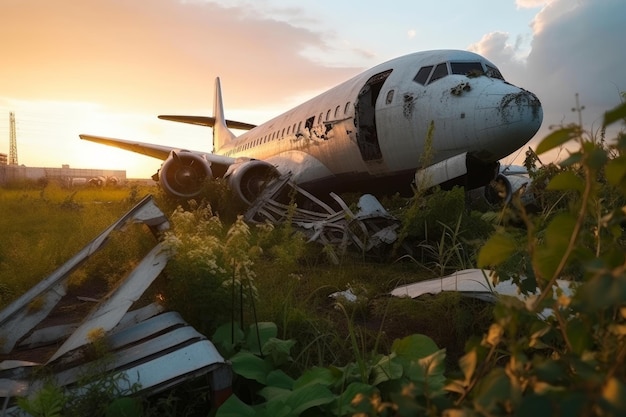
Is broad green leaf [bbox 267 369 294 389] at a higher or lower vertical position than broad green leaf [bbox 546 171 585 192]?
lower

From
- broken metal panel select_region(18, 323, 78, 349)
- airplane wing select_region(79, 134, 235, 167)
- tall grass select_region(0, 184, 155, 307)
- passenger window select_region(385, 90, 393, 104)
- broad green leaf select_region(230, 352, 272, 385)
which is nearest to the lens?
broad green leaf select_region(230, 352, 272, 385)

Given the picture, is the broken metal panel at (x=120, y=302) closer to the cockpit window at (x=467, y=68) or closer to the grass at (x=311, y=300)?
the grass at (x=311, y=300)

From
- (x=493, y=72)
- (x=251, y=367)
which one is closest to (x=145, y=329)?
(x=251, y=367)

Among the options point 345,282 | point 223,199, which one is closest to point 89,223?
point 223,199

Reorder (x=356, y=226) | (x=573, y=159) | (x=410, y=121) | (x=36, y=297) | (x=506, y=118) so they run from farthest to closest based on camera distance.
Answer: (x=410, y=121) → (x=506, y=118) → (x=356, y=226) → (x=36, y=297) → (x=573, y=159)

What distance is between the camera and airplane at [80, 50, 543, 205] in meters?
6.82

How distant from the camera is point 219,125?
1016 inches

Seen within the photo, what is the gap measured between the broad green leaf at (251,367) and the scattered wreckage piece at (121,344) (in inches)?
5.6

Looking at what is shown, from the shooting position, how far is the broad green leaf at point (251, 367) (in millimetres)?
2170

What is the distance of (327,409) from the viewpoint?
6.11ft

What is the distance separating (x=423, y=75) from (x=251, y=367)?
22.5 feet

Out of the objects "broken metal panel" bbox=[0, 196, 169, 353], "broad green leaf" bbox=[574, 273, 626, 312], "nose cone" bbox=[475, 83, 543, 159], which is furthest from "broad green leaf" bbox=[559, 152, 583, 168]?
"nose cone" bbox=[475, 83, 543, 159]

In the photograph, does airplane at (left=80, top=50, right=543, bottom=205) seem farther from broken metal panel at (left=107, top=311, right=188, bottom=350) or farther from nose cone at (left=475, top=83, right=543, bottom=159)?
broken metal panel at (left=107, top=311, right=188, bottom=350)

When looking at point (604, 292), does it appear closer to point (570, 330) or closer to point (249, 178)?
point (570, 330)
